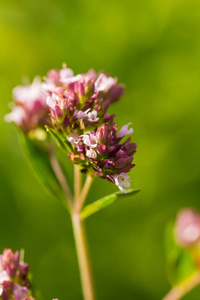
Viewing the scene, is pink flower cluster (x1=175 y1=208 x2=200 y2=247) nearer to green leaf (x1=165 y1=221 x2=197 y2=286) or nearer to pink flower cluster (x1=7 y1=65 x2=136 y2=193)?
green leaf (x1=165 y1=221 x2=197 y2=286)

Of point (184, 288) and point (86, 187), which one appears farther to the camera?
point (184, 288)

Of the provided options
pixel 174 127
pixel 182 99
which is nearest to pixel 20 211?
pixel 174 127

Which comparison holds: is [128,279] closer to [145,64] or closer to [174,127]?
[174,127]

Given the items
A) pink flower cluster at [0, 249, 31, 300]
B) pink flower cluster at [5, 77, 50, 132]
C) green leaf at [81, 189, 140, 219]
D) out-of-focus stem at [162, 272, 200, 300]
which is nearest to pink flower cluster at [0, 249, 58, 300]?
pink flower cluster at [0, 249, 31, 300]

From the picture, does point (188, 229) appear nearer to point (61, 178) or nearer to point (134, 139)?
point (61, 178)

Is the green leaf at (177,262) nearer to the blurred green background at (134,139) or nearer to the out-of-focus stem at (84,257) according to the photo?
the out-of-focus stem at (84,257)

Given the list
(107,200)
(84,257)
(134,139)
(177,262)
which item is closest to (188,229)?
(177,262)
